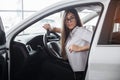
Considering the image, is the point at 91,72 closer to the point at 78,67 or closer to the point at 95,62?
the point at 95,62

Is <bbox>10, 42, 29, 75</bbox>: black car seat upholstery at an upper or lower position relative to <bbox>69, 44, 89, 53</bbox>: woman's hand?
lower

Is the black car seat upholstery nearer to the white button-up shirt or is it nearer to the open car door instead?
the open car door

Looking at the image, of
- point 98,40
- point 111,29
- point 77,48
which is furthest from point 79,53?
point 111,29

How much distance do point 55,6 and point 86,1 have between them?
30 cm

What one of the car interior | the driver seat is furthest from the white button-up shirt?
the driver seat

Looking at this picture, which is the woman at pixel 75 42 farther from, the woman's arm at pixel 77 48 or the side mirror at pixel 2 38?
the side mirror at pixel 2 38

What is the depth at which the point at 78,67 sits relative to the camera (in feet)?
9.59

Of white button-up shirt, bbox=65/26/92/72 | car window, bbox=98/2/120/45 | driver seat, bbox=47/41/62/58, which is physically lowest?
driver seat, bbox=47/41/62/58

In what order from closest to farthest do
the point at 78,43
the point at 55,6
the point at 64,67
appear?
the point at 55,6, the point at 78,43, the point at 64,67

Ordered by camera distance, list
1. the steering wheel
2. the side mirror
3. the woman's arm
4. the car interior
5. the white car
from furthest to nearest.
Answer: the steering wheel → the car interior → the woman's arm → the side mirror → the white car

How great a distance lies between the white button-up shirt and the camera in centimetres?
290

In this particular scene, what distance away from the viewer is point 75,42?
2.99 metres

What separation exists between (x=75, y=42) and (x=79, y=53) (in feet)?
0.52

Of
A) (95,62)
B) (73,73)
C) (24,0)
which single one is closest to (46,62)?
(73,73)
